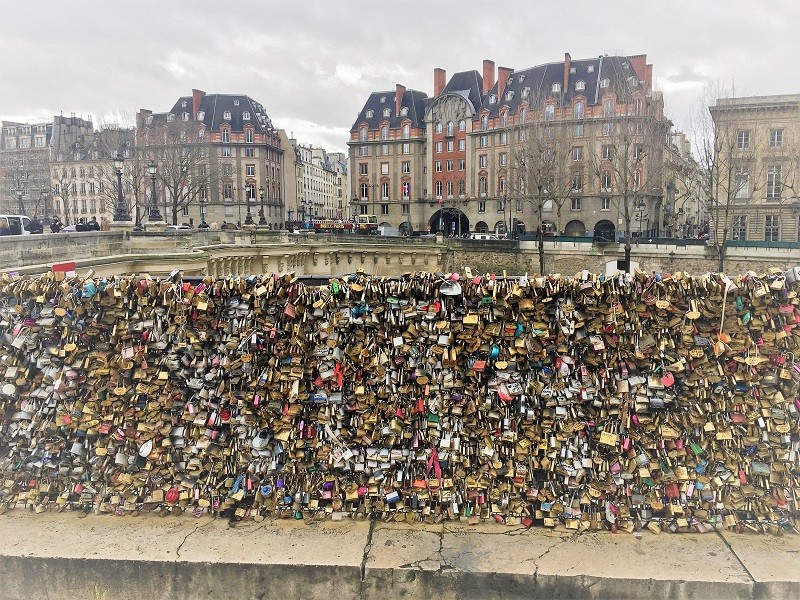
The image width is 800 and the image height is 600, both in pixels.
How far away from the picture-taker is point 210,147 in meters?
76.8

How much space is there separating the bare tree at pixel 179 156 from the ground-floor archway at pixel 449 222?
28.3m

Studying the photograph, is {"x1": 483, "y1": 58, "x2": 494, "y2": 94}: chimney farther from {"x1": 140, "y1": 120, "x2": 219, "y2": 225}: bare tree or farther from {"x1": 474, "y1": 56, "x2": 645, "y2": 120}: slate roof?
{"x1": 140, "y1": 120, "x2": 219, "y2": 225}: bare tree

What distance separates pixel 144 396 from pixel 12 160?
93446mm

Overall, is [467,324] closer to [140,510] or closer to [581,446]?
[581,446]

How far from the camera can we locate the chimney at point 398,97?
83.2 metres

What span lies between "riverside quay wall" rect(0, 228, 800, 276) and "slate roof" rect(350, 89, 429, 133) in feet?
99.2

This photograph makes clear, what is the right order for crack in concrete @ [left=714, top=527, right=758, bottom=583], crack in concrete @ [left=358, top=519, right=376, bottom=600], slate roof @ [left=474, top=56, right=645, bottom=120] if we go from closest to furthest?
crack in concrete @ [left=714, top=527, right=758, bottom=583] → crack in concrete @ [left=358, top=519, right=376, bottom=600] → slate roof @ [left=474, top=56, right=645, bottom=120]

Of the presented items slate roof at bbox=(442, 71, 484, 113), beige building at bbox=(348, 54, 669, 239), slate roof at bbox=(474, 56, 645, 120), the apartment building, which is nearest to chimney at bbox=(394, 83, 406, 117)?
beige building at bbox=(348, 54, 669, 239)

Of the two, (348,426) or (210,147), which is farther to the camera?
(210,147)

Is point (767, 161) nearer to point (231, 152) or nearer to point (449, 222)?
point (449, 222)

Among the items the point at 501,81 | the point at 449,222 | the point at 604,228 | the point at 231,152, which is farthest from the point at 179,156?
the point at 604,228

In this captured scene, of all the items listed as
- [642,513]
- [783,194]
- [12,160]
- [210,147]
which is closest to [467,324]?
[642,513]

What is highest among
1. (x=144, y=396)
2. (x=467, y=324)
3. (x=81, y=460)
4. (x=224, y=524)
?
(x=467, y=324)

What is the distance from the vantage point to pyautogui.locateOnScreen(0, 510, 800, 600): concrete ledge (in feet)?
16.0
